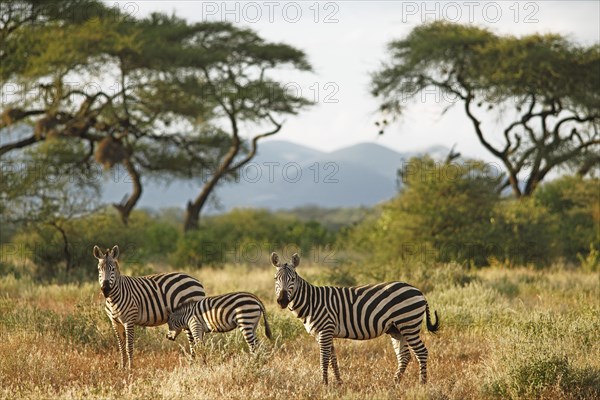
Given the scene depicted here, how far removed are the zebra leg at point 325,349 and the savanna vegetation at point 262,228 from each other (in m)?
0.15

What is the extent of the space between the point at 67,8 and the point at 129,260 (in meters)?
14.8

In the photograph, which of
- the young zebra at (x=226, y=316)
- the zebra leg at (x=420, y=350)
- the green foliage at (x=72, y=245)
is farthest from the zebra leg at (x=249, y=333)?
the green foliage at (x=72, y=245)

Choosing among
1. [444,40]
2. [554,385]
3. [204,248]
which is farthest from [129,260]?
[444,40]

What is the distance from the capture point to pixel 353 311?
8883 mm

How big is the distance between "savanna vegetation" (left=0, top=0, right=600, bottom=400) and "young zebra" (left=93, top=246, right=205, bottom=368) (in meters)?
0.53

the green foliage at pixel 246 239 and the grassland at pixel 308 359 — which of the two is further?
the green foliage at pixel 246 239

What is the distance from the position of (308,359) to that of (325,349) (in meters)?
1.68

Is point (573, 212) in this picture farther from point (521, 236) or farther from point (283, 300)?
point (283, 300)

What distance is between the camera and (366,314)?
8.86m

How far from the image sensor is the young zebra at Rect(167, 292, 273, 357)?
931 cm

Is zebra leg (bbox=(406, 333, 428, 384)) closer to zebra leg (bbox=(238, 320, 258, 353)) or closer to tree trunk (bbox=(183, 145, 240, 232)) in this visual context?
zebra leg (bbox=(238, 320, 258, 353))

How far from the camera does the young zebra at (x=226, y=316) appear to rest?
9.31 meters

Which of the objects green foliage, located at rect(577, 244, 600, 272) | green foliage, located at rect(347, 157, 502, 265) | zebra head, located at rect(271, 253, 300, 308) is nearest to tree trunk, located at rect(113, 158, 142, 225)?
green foliage, located at rect(347, 157, 502, 265)

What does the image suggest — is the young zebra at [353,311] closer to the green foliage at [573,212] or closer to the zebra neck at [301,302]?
the zebra neck at [301,302]
